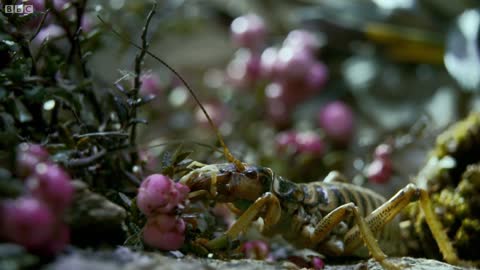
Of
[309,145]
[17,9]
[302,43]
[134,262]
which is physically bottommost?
[134,262]

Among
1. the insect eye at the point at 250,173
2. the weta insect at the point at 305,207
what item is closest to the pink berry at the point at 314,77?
the weta insect at the point at 305,207

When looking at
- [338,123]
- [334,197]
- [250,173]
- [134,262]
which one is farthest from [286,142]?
[134,262]

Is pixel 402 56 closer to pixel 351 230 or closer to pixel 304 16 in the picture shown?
pixel 304 16

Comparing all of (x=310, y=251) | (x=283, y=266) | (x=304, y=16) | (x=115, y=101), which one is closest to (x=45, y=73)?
(x=115, y=101)

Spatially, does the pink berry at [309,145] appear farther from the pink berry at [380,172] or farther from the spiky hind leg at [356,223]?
the spiky hind leg at [356,223]

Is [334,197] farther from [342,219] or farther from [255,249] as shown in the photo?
[255,249]

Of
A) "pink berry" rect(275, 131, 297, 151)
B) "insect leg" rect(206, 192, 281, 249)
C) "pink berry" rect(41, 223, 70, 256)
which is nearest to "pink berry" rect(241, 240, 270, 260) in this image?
"insect leg" rect(206, 192, 281, 249)
